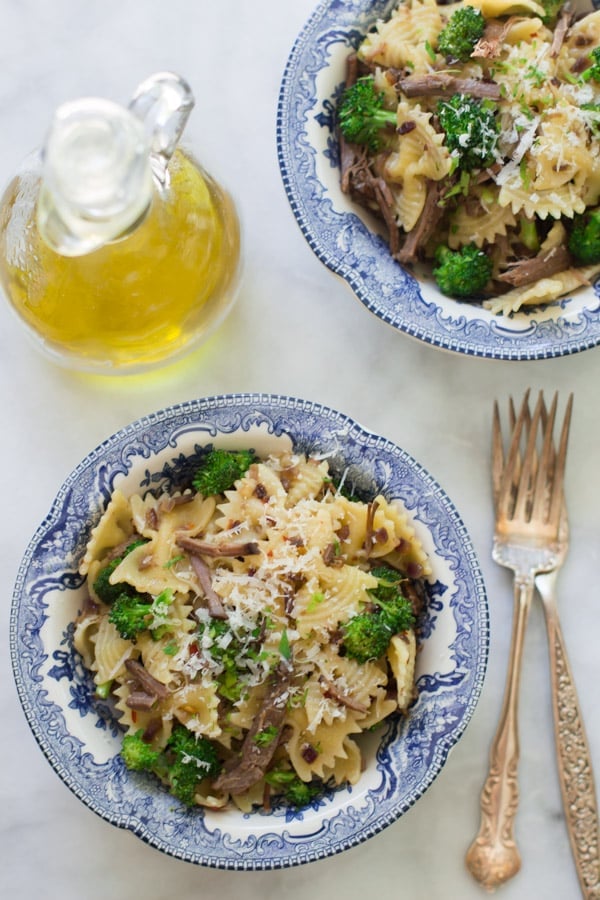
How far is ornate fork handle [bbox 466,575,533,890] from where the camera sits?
3061 mm

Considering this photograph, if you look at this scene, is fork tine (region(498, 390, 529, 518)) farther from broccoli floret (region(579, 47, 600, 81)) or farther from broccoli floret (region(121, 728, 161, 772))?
broccoli floret (region(121, 728, 161, 772))

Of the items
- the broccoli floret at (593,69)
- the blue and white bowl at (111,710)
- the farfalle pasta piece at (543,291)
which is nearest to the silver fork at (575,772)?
the blue and white bowl at (111,710)

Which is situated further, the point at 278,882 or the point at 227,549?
the point at 278,882

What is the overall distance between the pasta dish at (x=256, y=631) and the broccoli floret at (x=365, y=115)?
3.24 feet

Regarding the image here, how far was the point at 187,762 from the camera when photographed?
256 cm

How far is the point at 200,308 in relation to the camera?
284cm

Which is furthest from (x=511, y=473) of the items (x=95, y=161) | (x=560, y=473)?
(x=95, y=161)

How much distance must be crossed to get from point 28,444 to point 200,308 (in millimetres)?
795

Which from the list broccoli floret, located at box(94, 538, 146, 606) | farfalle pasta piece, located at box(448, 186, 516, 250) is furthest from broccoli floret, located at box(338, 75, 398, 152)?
broccoli floret, located at box(94, 538, 146, 606)

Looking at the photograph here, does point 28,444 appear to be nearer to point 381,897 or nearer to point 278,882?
point 278,882

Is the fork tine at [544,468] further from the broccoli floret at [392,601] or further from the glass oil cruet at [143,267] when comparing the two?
the glass oil cruet at [143,267]

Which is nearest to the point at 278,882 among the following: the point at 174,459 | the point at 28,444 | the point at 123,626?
the point at 123,626

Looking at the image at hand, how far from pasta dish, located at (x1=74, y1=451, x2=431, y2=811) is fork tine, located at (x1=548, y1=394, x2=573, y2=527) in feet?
2.11

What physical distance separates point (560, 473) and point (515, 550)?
291mm
